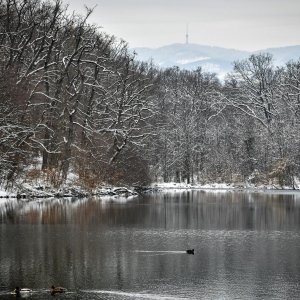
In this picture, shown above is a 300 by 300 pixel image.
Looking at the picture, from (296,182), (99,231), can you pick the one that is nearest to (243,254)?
(99,231)

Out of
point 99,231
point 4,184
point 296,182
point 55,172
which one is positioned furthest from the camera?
point 296,182

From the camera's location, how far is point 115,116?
6750cm

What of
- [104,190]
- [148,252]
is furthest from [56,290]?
[104,190]

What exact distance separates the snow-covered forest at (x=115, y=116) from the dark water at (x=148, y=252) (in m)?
11.7

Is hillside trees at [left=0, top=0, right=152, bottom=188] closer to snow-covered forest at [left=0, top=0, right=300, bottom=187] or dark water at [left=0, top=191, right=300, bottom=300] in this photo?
snow-covered forest at [left=0, top=0, right=300, bottom=187]

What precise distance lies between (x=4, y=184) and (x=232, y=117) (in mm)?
53263

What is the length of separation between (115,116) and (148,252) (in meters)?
42.5

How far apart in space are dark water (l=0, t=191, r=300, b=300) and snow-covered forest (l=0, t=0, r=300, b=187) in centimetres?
1170

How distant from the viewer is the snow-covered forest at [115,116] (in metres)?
53.3

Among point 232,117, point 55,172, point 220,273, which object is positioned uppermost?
point 232,117

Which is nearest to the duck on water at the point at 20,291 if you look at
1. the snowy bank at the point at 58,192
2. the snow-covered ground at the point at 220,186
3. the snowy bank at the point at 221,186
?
the snowy bank at the point at 58,192

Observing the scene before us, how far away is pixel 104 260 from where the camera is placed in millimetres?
23750

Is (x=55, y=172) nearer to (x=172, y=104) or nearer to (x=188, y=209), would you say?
(x=188, y=209)

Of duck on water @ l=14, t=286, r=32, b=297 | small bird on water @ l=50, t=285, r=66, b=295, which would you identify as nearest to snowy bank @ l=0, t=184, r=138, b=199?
duck on water @ l=14, t=286, r=32, b=297
